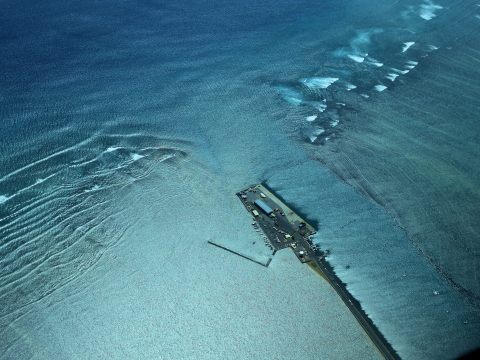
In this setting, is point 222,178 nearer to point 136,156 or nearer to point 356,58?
point 136,156

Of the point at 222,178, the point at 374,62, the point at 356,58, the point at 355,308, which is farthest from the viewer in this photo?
the point at 356,58

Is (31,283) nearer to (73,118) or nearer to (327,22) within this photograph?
(73,118)

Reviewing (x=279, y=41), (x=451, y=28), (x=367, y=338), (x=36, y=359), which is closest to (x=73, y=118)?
(x=36, y=359)

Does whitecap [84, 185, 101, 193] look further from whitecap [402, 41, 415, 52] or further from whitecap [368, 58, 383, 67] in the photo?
whitecap [402, 41, 415, 52]

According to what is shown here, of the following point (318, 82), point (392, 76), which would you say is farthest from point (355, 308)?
point (392, 76)

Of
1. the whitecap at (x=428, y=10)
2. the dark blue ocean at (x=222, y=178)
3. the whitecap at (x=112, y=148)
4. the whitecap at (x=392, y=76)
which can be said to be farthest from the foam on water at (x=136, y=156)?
the whitecap at (x=428, y=10)

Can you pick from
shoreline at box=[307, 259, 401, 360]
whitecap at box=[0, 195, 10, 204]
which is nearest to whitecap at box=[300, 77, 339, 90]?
shoreline at box=[307, 259, 401, 360]

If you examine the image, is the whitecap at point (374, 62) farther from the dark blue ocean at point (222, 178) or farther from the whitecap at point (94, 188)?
the whitecap at point (94, 188)
